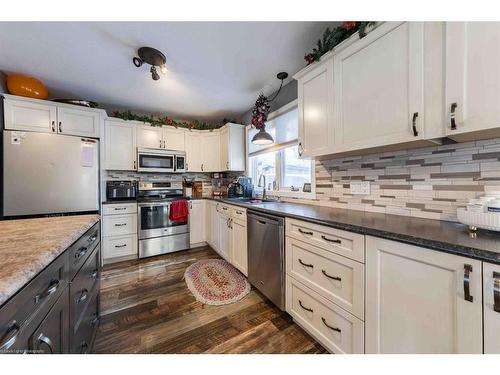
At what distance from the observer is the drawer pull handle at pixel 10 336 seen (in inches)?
18.1

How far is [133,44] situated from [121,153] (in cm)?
174

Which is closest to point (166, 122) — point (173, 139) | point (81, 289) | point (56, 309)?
point (173, 139)

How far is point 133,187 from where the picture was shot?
304 centimetres

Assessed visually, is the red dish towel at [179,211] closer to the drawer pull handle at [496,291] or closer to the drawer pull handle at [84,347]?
the drawer pull handle at [84,347]

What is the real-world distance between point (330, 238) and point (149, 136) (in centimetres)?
316

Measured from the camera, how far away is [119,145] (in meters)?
2.96

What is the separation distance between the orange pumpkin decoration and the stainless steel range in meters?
1.62

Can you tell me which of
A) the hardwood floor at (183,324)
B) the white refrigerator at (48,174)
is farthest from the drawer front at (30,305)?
the white refrigerator at (48,174)

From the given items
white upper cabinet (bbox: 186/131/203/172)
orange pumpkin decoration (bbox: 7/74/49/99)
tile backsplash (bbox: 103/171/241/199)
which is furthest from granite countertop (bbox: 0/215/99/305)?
white upper cabinet (bbox: 186/131/203/172)

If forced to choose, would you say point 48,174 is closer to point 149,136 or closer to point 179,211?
point 149,136

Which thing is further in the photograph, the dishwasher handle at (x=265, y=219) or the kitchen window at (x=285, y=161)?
the kitchen window at (x=285, y=161)

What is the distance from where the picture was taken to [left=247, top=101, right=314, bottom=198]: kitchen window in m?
2.34

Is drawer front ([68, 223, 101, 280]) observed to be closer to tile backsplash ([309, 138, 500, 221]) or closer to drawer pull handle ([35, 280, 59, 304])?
drawer pull handle ([35, 280, 59, 304])

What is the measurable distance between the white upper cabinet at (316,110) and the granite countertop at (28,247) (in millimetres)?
1693
